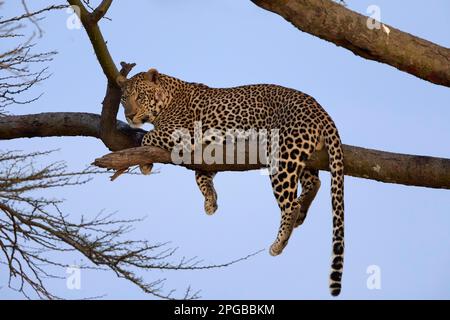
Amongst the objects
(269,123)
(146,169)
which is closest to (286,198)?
(269,123)

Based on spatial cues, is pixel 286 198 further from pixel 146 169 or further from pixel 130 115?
pixel 130 115

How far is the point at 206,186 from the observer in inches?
440

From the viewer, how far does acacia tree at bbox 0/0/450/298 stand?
8.84m

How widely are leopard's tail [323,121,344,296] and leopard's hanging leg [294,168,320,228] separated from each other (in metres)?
0.64

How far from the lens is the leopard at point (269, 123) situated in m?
10.1

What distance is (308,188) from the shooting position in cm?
1073

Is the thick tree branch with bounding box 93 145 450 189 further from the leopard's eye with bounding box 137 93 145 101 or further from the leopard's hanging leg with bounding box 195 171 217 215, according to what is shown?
the leopard's eye with bounding box 137 93 145 101

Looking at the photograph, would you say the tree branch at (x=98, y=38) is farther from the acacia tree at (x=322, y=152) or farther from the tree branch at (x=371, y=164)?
the tree branch at (x=371, y=164)

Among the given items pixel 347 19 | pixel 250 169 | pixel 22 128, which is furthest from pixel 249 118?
pixel 22 128

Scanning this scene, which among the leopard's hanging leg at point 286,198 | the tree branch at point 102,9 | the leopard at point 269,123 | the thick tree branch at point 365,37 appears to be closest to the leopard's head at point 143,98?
the leopard at point 269,123

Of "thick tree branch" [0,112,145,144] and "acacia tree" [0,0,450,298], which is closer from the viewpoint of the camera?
"acacia tree" [0,0,450,298]

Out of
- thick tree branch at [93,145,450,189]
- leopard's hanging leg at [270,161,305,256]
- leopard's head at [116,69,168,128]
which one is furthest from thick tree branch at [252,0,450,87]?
leopard's head at [116,69,168,128]
